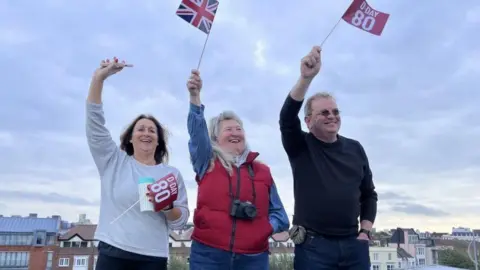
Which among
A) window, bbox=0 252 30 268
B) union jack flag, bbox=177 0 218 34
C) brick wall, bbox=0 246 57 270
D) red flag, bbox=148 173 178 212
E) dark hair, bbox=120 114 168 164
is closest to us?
red flag, bbox=148 173 178 212

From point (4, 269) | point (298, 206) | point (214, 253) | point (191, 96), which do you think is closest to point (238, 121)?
point (191, 96)

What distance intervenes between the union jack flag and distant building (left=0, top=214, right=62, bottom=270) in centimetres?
4571

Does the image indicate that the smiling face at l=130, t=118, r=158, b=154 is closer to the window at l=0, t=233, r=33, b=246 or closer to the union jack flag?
the union jack flag

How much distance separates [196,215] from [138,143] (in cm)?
85

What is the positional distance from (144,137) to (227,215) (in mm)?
1034

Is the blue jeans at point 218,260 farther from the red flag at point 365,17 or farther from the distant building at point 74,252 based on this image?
the distant building at point 74,252

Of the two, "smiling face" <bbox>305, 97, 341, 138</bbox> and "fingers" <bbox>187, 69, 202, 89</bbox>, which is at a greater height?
"fingers" <bbox>187, 69, 202, 89</bbox>

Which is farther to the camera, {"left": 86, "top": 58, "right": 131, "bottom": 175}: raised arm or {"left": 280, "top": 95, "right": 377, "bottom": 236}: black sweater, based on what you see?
{"left": 86, "top": 58, "right": 131, "bottom": 175}: raised arm

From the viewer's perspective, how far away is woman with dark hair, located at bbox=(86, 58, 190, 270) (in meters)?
3.36

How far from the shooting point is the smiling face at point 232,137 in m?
3.65

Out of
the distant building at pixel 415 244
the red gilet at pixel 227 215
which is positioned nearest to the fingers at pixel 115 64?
the red gilet at pixel 227 215

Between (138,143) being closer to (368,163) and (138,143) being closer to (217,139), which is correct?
(217,139)

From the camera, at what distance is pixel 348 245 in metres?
Answer: 3.43

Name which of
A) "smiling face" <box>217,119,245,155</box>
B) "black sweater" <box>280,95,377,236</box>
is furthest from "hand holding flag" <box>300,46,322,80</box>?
"smiling face" <box>217,119,245,155</box>
